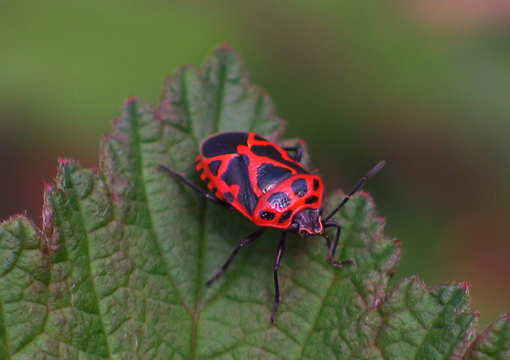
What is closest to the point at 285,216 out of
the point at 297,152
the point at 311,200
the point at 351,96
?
the point at 311,200

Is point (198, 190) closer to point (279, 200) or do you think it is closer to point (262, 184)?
point (262, 184)

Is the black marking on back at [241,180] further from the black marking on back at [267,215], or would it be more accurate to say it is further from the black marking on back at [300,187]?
the black marking on back at [300,187]

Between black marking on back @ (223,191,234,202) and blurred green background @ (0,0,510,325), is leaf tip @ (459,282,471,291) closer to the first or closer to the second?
black marking on back @ (223,191,234,202)

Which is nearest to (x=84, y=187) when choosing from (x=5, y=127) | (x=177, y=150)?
(x=177, y=150)

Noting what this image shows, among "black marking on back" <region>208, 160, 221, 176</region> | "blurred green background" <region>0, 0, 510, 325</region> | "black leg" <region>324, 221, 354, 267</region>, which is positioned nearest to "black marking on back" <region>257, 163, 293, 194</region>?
"black marking on back" <region>208, 160, 221, 176</region>

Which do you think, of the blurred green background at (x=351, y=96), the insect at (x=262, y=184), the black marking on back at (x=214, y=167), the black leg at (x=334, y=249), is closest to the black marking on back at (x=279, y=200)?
the insect at (x=262, y=184)

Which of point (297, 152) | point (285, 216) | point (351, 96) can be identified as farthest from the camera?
point (351, 96)

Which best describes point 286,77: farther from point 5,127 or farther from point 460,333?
point 460,333
